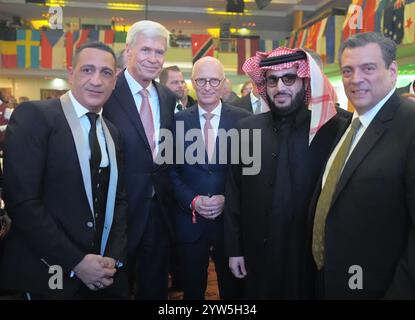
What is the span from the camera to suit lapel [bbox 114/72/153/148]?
2359mm

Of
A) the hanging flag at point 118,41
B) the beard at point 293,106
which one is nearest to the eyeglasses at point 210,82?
the beard at point 293,106

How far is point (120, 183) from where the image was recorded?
2094 mm

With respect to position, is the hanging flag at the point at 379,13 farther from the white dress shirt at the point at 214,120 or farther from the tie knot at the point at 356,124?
the tie knot at the point at 356,124

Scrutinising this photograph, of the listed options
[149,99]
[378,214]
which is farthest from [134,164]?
[378,214]

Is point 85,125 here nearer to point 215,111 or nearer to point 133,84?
point 133,84

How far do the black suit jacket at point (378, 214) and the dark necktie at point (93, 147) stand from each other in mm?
Answer: 1032

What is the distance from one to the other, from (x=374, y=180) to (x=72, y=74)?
55.3 inches

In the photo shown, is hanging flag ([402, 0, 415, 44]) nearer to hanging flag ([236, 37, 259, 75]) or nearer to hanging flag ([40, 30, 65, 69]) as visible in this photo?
hanging flag ([236, 37, 259, 75])

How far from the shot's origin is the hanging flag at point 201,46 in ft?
36.0

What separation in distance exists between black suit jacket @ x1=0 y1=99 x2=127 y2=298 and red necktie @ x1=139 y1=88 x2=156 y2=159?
691 mm

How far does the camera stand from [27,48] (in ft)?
35.9

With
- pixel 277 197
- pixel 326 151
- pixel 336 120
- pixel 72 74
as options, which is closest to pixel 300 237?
pixel 277 197

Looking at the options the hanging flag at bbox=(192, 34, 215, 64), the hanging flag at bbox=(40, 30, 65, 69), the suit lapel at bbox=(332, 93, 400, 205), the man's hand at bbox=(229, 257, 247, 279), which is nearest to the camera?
the suit lapel at bbox=(332, 93, 400, 205)

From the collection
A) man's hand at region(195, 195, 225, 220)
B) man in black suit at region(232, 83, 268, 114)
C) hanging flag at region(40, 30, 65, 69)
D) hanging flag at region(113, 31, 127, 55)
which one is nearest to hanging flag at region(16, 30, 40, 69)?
hanging flag at region(40, 30, 65, 69)
